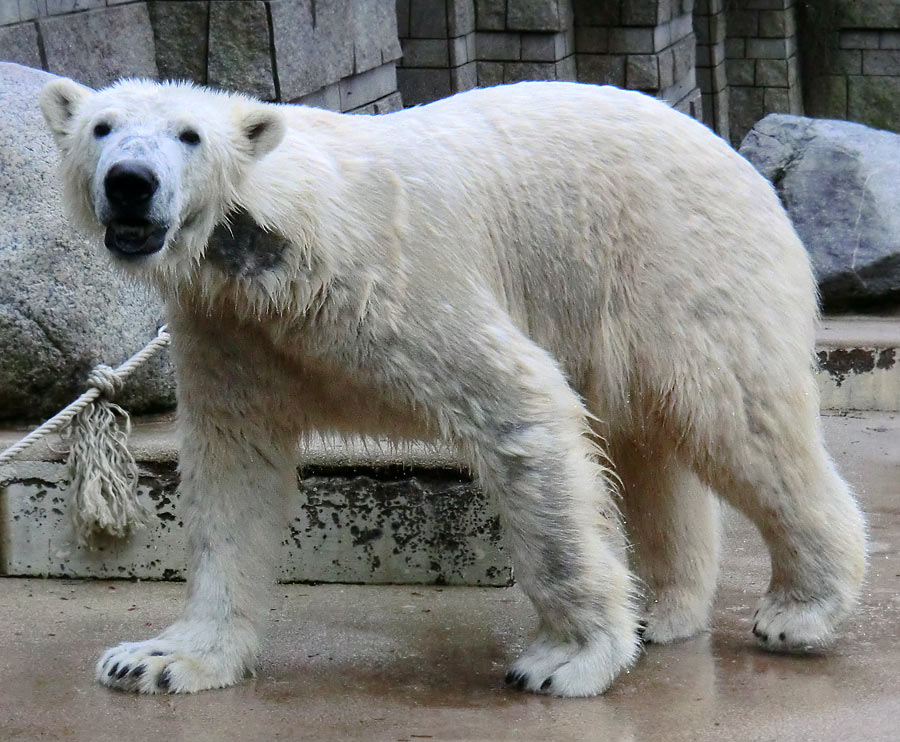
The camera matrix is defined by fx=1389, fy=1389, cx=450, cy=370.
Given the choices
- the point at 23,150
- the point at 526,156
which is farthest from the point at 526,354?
the point at 23,150

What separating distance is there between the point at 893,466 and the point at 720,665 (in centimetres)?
201

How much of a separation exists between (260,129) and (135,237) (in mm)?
324

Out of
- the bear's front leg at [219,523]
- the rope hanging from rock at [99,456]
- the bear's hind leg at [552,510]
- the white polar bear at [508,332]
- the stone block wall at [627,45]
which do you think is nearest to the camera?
the white polar bear at [508,332]

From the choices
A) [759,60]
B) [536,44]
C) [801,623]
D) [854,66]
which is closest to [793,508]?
[801,623]

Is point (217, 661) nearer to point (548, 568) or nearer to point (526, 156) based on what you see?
point (548, 568)

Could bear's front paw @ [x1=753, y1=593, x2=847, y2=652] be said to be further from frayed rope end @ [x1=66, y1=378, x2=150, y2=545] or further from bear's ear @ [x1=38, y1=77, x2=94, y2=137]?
bear's ear @ [x1=38, y1=77, x2=94, y2=137]

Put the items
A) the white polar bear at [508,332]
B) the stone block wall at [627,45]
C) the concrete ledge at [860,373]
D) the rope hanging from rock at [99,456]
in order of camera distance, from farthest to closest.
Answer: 1. the stone block wall at [627,45]
2. the concrete ledge at [860,373]
3. the rope hanging from rock at [99,456]
4. the white polar bear at [508,332]

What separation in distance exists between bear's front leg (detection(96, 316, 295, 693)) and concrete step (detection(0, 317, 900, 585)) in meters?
0.60

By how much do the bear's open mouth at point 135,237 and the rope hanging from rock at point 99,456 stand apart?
47.5 inches

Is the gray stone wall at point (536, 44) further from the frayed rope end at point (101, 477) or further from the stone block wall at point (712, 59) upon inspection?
the frayed rope end at point (101, 477)

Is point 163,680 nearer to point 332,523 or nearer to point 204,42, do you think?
point 332,523

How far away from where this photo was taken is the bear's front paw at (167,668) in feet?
9.77

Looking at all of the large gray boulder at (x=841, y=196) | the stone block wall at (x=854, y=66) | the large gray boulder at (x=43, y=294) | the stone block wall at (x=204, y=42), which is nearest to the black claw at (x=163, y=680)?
the large gray boulder at (x=43, y=294)

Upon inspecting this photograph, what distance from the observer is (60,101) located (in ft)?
8.76
